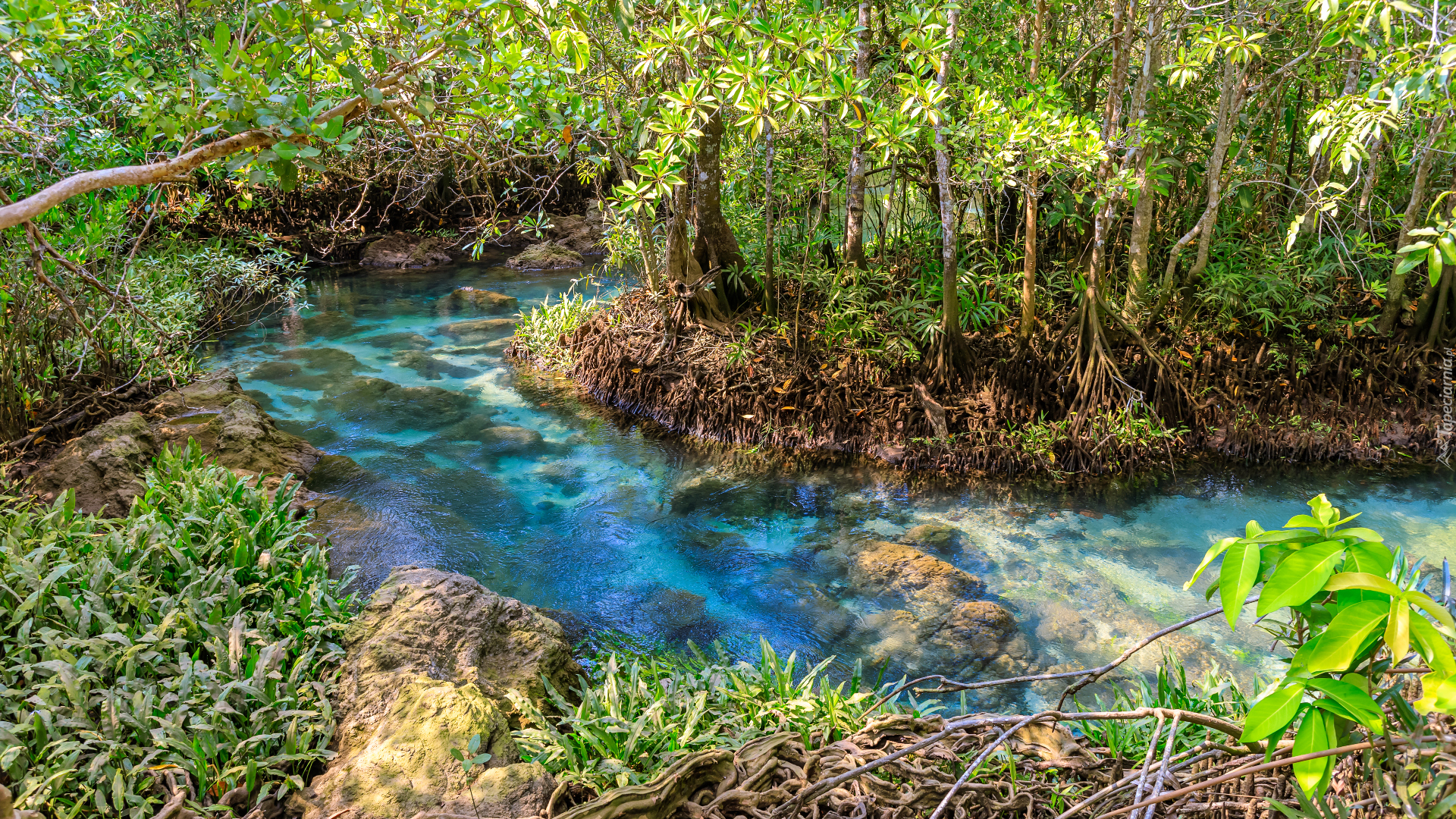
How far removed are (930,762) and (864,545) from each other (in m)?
3.46

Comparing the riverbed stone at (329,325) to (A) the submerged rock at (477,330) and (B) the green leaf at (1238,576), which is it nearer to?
(A) the submerged rock at (477,330)

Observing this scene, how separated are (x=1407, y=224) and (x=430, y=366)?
30.9ft

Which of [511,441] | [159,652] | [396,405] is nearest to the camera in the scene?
[159,652]

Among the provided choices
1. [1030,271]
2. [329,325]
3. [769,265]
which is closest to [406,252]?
[329,325]

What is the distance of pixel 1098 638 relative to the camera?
466 centimetres

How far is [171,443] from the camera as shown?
5703mm

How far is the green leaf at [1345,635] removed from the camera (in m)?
1.19

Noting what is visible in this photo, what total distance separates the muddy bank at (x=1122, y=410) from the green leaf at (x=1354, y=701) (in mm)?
5541

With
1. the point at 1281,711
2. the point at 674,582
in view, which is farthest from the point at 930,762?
the point at 674,582

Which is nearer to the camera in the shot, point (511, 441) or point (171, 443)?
point (171, 443)

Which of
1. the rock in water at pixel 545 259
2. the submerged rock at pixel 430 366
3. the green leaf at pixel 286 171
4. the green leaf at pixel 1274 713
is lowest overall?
the submerged rock at pixel 430 366

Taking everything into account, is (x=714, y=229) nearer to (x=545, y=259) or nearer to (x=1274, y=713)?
(x=1274, y=713)

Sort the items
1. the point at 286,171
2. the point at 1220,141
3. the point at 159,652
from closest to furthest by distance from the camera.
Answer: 1. the point at 286,171
2. the point at 159,652
3. the point at 1220,141

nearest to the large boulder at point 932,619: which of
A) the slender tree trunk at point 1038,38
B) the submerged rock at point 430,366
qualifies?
the slender tree trunk at point 1038,38
